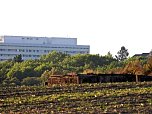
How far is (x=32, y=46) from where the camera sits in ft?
483

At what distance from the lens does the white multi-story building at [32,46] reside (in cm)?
14700

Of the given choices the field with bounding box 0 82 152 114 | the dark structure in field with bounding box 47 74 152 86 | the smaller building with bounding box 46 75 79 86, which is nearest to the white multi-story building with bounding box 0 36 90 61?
the smaller building with bounding box 46 75 79 86

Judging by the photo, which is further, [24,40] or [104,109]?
[24,40]

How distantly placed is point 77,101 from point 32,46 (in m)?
127

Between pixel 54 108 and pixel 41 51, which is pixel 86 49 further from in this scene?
pixel 54 108

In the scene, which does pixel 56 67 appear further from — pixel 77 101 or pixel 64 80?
pixel 77 101

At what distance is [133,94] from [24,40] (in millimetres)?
128999

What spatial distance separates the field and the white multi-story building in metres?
119

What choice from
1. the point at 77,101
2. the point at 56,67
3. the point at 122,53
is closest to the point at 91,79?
the point at 77,101

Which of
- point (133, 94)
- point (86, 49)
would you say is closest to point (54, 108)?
point (133, 94)

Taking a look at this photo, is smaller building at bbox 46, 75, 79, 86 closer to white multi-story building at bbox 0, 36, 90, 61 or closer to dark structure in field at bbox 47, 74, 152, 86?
dark structure in field at bbox 47, 74, 152, 86

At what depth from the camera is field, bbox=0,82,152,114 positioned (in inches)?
717

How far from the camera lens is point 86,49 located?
159 metres

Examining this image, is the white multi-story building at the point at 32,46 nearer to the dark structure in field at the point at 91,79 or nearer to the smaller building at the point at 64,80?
the smaller building at the point at 64,80
